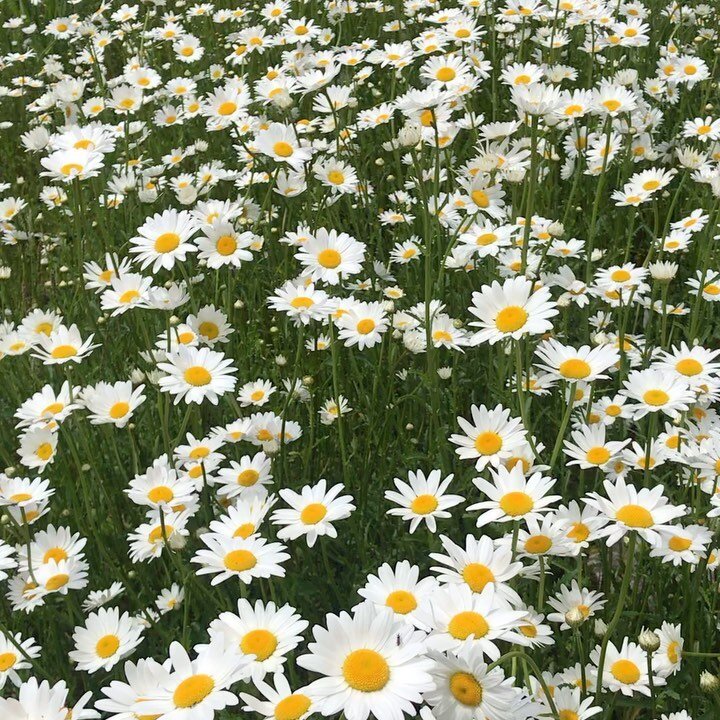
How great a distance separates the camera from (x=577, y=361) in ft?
7.59

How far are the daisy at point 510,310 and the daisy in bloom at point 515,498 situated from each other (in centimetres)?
39

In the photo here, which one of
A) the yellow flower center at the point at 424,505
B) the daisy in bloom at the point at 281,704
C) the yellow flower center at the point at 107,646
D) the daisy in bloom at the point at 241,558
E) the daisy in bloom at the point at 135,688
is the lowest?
the yellow flower center at the point at 107,646

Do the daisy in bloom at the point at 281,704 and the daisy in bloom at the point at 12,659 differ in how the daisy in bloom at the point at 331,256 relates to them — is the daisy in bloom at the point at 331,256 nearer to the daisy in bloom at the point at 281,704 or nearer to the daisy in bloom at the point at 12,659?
the daisy in bloom at the point at 12,659

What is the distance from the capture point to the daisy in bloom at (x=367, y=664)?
131 cm

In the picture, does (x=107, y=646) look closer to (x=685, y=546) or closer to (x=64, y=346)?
(x=64, y=346)

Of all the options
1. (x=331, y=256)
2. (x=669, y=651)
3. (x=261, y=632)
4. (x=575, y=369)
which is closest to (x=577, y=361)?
(x=575, y=369)

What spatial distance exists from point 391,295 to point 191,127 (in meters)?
2.70

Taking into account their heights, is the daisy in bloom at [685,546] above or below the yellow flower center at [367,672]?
below

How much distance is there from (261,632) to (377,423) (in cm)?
145

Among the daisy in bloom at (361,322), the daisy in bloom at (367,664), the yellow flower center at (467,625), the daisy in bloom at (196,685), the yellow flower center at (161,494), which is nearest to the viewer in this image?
the daisy in bloom at (367,664)

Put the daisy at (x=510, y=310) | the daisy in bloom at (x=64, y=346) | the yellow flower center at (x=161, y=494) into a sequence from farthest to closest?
the daisy in bloom at (x=64, y=346) → the yellow flower center at (x=161, y=494) → the daisy at (x=510, y=310)

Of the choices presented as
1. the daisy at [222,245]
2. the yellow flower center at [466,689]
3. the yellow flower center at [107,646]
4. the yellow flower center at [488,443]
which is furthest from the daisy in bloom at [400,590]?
the daisy at [222,245]

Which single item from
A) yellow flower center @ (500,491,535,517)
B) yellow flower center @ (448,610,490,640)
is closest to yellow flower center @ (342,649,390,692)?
yellow flower center @ (448,610,490,640)

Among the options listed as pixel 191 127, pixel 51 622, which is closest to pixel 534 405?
pixel 51 622
